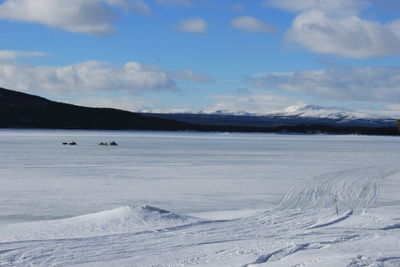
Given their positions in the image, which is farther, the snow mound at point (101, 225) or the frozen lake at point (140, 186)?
the frozen lake at point (140, 186)

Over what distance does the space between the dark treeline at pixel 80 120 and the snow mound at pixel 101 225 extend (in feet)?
440

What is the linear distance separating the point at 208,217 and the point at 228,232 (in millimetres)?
1927

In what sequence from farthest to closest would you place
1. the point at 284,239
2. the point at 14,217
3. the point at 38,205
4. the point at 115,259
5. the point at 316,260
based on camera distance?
the point at 38,205
the point at 14,217
the point at 284,239
the point at 115,259
the point at 316,260

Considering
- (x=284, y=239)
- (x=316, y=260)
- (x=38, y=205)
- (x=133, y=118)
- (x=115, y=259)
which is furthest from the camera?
(x=133, y=118)

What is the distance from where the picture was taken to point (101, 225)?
9.58 metres

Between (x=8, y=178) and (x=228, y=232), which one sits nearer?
(x=228, y=232)

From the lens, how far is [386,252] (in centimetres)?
736

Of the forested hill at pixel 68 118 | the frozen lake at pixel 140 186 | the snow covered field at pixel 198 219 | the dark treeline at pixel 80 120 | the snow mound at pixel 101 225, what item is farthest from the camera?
the forested hill at pixel 68 118

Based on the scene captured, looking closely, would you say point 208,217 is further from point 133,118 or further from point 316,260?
point 133,118

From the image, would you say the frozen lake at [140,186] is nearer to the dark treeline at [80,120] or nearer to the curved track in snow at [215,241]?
the curved track in snow at [215,241]

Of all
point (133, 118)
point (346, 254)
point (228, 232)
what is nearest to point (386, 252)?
point (346, 254)

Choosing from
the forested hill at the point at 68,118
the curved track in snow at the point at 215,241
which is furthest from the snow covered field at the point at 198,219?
the forested hill at the point at 68,118

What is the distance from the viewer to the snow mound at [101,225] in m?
8.85

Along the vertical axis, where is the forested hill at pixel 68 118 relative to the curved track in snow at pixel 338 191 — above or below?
above
